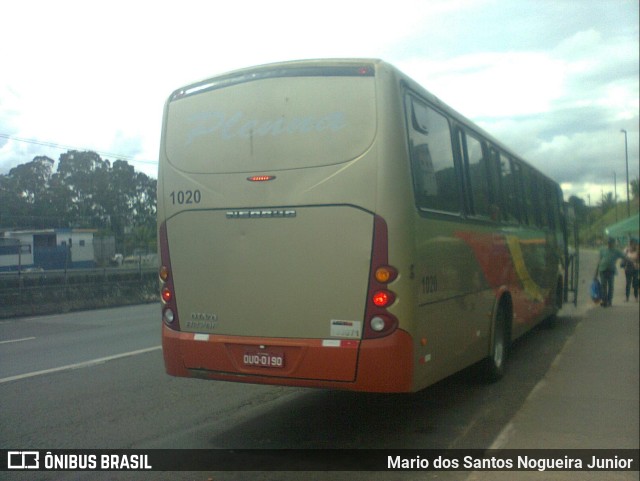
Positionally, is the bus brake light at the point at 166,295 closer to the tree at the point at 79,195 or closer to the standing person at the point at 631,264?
the tree at the point at 79,195

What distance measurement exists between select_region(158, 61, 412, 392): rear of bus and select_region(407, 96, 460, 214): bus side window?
0.56 m

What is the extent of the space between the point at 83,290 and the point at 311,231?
16.0 metres

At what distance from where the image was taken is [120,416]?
733 cm

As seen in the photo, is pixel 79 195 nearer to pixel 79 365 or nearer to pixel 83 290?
pixel 79 365

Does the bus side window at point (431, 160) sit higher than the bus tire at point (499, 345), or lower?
higher

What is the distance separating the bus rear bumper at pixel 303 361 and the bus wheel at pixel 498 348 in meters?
3.28

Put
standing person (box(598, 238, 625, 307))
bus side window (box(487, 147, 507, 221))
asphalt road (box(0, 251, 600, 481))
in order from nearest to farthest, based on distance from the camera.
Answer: asphalt road (box(0, 251, 600, 481))
bus side window (box(487, 147, 507, 221))
standing person (box(598, 238, 625, 307))

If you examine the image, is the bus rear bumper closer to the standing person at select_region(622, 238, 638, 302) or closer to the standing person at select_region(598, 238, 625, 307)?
the standing person at select_region(598, 238, 625, 307)

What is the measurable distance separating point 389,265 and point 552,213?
9917 millimetres

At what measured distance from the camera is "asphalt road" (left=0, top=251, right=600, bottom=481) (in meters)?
6.38

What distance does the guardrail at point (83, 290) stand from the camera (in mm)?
15781

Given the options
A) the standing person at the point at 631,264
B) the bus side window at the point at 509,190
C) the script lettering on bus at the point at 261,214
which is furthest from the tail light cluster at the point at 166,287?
the standing person at the point at 631,264

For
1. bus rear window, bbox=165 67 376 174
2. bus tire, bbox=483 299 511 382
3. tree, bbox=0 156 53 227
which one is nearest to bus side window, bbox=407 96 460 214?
bus rear window, bbox=165 67 376 174

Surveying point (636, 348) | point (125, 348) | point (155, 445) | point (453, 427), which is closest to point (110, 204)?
point (125, 348)
